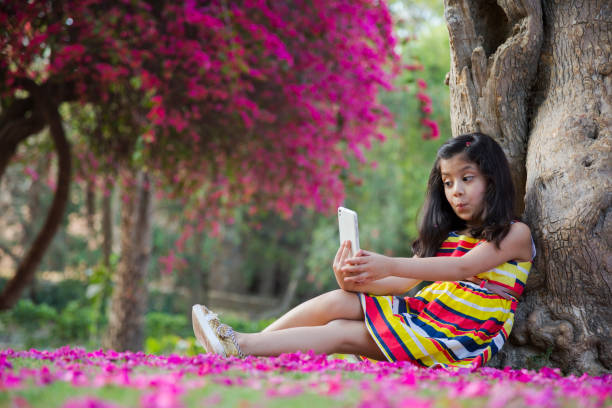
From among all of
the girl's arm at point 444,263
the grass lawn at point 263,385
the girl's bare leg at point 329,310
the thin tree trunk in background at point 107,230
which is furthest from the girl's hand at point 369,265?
the thin tree trunk in background at point 107,230

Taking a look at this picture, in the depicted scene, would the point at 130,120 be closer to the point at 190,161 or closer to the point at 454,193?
the point at 190,161

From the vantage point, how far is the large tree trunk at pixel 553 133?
7.11ft

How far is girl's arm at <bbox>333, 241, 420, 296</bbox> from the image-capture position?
2.20 metres

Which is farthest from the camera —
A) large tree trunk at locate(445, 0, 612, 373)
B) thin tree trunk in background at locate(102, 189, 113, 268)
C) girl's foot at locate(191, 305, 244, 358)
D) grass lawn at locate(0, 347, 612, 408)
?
thin tree trunk in background at locate(102, 189, 113, 268)

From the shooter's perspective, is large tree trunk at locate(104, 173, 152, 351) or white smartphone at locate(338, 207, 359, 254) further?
large tree trunk at locate(104, 173, 152, 351)

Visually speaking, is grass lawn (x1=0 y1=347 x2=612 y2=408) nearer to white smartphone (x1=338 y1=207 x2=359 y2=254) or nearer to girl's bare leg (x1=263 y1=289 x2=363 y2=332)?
girl's bare leg (x1=263 y1=289 x2=363 y2=332)

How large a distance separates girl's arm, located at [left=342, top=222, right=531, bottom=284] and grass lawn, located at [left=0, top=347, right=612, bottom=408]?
362 mm

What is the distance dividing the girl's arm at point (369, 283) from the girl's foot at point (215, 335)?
0.48 metres

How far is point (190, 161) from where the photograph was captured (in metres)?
4.50

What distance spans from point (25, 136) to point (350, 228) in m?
2.97

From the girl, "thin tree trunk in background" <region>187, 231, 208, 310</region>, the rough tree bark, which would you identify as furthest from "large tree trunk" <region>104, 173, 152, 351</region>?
"thin tree trunk in background" <region>187, 231, 208, 310</region>

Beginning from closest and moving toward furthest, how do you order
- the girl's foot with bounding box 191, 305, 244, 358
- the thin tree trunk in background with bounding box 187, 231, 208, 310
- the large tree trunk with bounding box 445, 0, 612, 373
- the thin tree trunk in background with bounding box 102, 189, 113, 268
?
the girl's foot with bounding box 191, 305, 244, 358 < the large tree trunk with bounding box 445, 0, 612, 373 < the thin tree trunk in background with bounding box 102, 189, 113, 268 < the thin tree trunk in background with bounding box 187, 231, 208, 310

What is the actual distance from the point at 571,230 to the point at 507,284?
331 mm

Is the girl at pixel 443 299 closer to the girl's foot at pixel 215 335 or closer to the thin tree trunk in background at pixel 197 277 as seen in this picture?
the girl's foot at pixel 215 335
